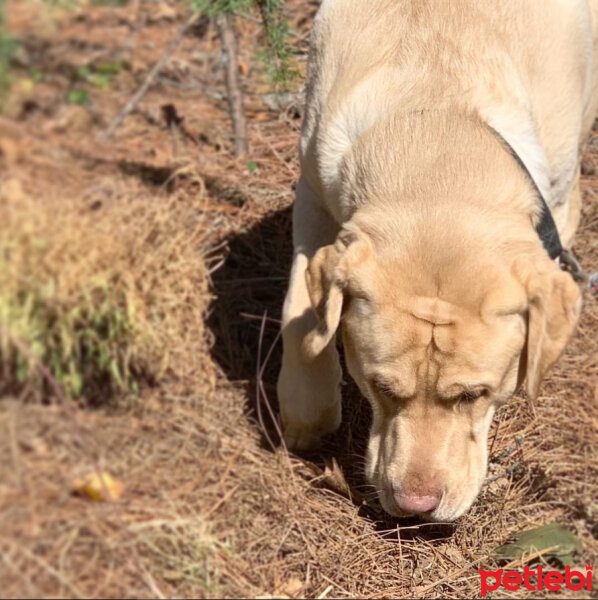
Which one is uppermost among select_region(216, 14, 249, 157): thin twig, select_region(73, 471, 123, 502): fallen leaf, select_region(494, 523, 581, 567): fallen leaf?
select_region(216, 14, 249, 157): thin twig

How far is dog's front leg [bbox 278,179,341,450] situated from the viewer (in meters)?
4.18

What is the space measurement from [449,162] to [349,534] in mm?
1633

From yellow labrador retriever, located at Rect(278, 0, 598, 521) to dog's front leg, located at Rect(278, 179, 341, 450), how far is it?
0.04 ft

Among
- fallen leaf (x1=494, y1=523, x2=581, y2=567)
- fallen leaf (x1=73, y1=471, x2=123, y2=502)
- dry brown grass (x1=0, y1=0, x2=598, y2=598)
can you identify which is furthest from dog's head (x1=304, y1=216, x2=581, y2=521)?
fallen leaf (x1=73, y1=471, x2=123, y2=502)

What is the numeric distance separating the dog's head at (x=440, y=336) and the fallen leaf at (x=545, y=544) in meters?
0.37

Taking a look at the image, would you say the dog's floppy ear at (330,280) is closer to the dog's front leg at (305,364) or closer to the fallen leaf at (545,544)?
Answer: the dog's front leg at (305,364)

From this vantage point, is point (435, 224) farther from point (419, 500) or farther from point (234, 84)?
point (234, 84)

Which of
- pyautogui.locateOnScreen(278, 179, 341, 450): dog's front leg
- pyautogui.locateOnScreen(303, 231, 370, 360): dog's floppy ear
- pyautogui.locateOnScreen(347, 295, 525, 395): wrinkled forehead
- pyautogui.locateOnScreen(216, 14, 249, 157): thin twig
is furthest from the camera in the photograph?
pyautogui.locateOnScreen(216, 14, 249, 157): thin twig

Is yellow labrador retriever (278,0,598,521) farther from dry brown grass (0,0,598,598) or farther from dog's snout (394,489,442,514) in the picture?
dry brown grass (0,0,598,598)

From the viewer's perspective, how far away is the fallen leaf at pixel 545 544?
3.56 m

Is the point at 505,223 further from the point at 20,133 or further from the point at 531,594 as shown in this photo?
the point at 20,133

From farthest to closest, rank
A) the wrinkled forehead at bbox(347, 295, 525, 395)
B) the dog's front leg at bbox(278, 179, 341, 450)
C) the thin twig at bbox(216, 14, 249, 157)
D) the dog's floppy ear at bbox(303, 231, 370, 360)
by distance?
the thin twig at bbox(216, 14, 249, 157), the dog's front leg at bbox(278, 179, 341, 450), the dog's floppy ear at bbox(303, 231, 370, 360), the wrinkled forehead at bbox(347, 295, 525, 395)

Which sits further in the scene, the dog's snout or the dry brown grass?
the dog's snout

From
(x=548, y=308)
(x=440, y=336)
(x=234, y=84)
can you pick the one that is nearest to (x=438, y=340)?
(x=440, y=336)
